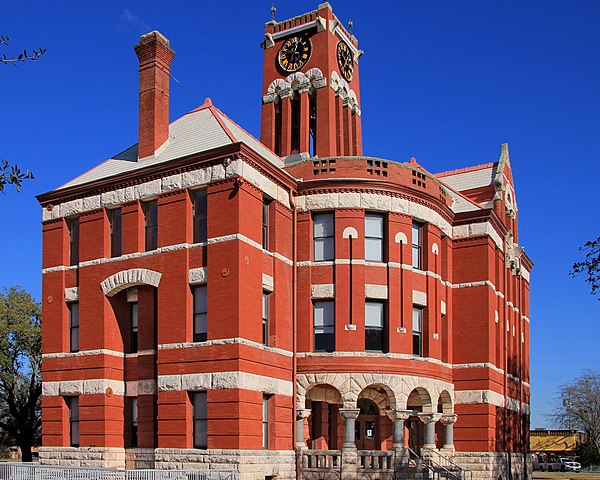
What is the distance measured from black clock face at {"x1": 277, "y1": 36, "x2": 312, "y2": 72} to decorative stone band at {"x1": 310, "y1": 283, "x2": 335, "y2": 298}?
54.1 ft

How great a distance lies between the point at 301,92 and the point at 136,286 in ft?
→ 54.8

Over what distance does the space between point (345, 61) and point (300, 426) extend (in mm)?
22484

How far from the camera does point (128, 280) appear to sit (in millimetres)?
31609

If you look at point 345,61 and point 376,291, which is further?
point 345,61

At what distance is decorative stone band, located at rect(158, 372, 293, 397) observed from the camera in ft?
92.0

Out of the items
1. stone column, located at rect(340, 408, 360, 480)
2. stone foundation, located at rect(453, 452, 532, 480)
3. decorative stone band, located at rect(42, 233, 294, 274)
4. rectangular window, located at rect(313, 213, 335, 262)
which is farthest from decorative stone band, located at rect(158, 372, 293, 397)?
stone foundation, located at rect(453, 452, 532, 480)

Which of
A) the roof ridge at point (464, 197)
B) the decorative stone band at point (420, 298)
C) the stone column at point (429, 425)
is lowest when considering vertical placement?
the stone column at point (429, 425)

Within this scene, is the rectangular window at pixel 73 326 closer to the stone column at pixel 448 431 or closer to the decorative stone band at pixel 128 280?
the decorative stone band at pixel 128 280

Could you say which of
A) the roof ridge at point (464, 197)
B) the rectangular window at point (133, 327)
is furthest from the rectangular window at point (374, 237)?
the rectangular window at point (133, 327)

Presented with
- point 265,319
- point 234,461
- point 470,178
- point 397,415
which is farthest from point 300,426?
point 470,178

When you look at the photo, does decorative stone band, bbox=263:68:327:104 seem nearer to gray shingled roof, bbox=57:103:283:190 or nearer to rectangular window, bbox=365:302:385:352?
gray shingled roof, bbox=57:103:283:190

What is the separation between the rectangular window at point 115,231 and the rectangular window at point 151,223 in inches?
52.3

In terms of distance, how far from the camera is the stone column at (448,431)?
35.4 meters

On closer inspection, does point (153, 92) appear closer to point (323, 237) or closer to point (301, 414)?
point (323, 237)
